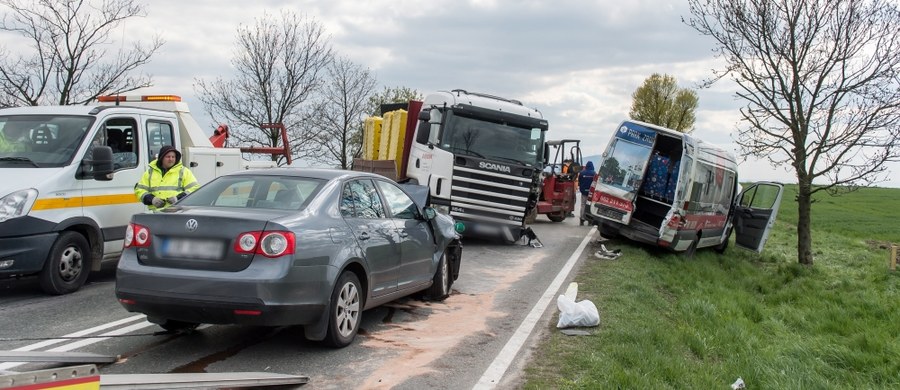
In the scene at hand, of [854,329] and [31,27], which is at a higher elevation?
[31,27]

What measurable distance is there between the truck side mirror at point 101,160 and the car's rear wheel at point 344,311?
3.65m

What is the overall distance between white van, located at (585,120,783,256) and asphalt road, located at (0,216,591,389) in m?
6.56

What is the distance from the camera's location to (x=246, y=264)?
5266mm

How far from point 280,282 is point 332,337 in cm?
77

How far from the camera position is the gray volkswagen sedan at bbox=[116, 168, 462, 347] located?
5.25 metres

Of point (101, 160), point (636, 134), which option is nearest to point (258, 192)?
point (101, 160)

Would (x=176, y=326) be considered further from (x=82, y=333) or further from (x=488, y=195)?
(x=488, y=195)

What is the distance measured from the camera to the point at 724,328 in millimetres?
7961

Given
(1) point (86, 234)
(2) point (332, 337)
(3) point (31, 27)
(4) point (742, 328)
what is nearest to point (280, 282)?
(2) point (332, 337)

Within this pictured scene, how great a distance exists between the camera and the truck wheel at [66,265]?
7.73 meters

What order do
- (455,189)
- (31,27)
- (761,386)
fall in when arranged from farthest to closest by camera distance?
(31,27)
(455,189)
(761,386)

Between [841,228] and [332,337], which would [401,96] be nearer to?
[841,228]

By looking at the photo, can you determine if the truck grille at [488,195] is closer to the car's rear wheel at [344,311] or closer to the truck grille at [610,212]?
the truck grille at [610,212]


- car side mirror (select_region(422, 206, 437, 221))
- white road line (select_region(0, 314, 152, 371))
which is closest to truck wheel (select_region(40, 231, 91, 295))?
white road line (select_region(0, 314, 152, 371))
